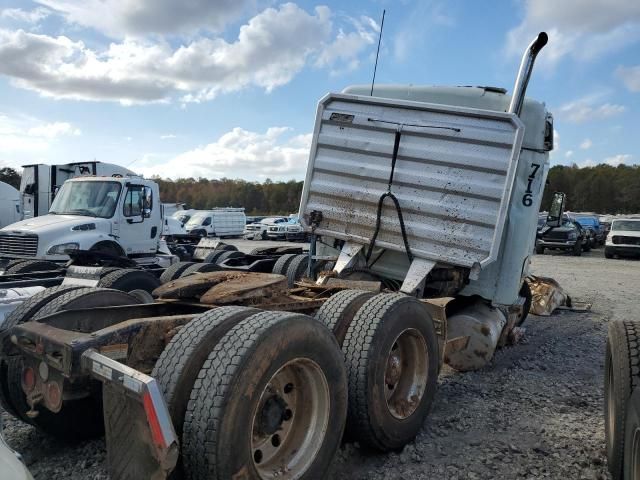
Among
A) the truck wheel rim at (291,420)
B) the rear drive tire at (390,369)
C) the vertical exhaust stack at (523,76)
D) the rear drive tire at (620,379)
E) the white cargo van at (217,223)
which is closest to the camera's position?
the truck wheel rim at (291,420)

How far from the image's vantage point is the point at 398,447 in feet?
12.5

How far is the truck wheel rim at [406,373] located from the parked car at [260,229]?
106 feet

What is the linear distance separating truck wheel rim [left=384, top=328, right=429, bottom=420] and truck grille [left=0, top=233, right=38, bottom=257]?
314 inches

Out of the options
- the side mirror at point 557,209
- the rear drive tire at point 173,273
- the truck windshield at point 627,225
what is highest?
the side mirror at point 557,209

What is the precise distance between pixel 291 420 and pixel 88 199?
8.96m

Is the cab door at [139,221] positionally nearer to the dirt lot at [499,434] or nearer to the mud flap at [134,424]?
the dirt lot at [499,434]

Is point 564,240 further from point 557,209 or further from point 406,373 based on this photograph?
point 406,373

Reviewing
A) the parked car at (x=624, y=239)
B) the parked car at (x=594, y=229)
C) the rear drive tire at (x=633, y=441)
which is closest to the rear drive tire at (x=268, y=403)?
the rear drive tire at (x=633, y=441)

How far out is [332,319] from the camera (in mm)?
3822

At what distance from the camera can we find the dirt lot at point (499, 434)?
11.7ft

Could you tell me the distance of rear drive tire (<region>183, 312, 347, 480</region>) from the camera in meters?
2.45

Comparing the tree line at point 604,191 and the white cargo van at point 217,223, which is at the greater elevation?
the tree line at point 604,191

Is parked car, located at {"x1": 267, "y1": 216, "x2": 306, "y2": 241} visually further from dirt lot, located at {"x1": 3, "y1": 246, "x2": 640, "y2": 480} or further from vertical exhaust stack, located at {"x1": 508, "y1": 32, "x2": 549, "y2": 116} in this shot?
vertical exhaust stack, located at {"x1": 508, "y1": 32, "x2": 549, "y2": 116}

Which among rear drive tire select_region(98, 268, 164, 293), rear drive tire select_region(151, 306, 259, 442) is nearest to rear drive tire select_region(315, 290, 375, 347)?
rear drive tire select_region(151, 306, 259, 442)
